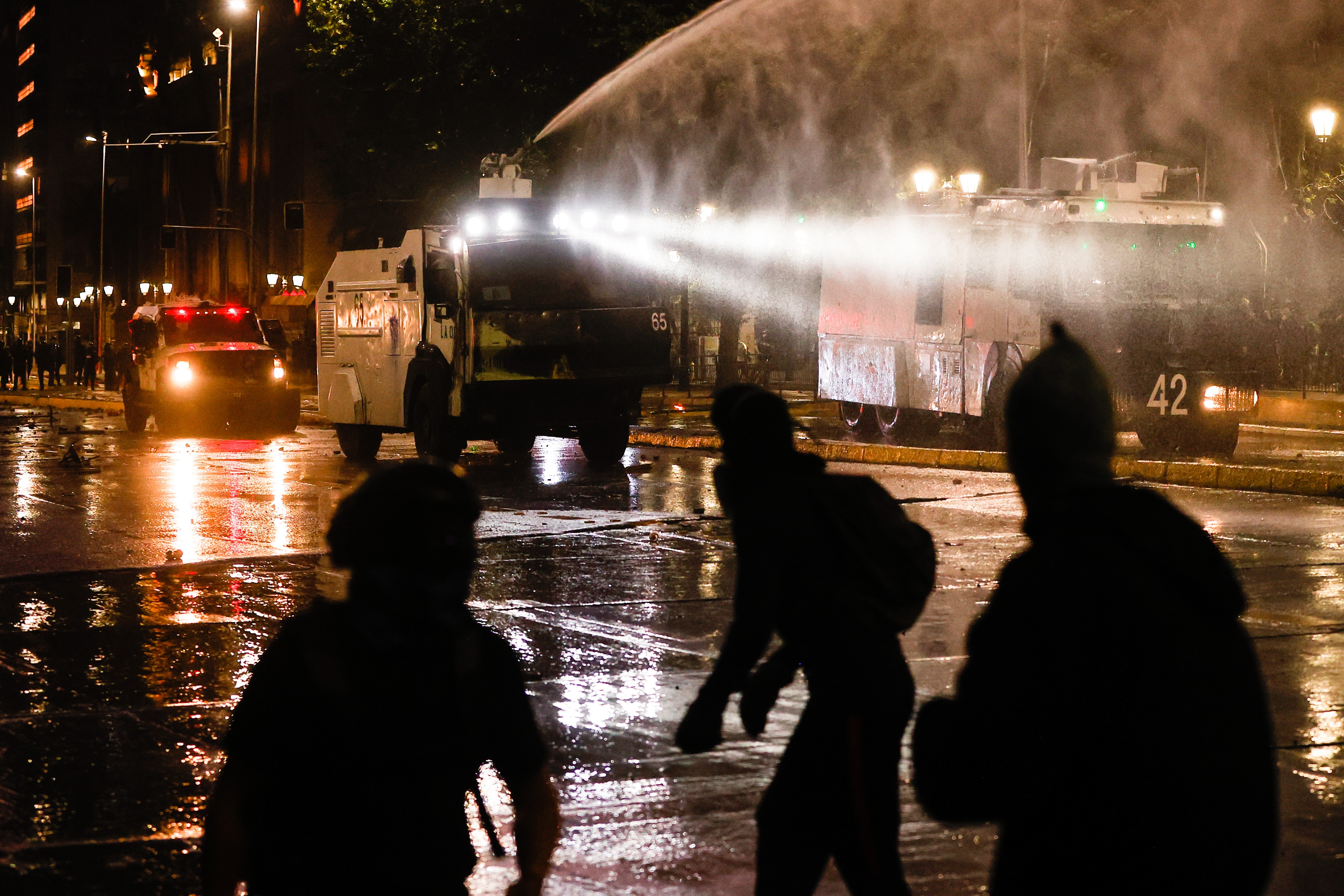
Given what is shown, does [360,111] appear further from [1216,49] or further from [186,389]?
[1216,49]

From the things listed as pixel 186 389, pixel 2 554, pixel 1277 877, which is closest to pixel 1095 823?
pixel 1277 877

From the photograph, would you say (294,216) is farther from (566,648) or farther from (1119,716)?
(1119,716)

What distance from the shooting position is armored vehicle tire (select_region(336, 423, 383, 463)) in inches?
851

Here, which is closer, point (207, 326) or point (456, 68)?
point (207, 326)

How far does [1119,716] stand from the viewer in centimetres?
242

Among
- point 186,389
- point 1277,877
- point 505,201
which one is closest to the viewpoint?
point 1277,877

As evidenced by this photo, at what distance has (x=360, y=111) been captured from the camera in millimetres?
39594

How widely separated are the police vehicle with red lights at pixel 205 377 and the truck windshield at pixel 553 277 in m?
10.0

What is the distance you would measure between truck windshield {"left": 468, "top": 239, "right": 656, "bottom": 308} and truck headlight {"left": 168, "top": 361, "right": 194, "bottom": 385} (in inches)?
422

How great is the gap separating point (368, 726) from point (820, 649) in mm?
1370

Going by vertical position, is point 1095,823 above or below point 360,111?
below

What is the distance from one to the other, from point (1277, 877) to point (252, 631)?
5842mm

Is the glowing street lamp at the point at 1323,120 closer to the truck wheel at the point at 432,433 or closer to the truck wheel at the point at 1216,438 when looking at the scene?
the truck wheel at the point at 1216,438

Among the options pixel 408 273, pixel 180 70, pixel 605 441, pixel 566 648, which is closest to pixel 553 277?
pixel 408 273
